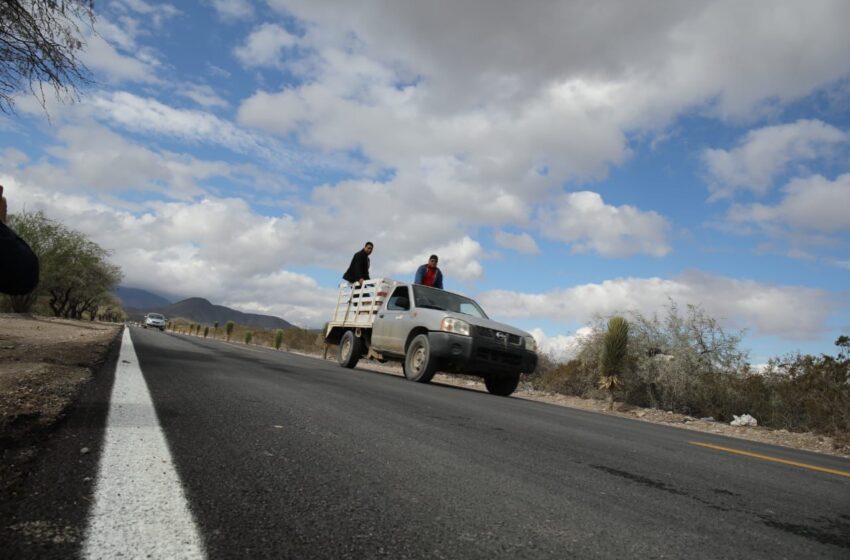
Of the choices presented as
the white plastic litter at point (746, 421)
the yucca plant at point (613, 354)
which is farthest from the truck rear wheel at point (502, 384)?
the white plastic litter at point (746, 421)

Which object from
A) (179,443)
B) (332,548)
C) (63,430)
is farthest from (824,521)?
(63,430)

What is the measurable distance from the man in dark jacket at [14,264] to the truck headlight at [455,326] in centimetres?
758

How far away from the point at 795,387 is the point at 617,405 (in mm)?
3708

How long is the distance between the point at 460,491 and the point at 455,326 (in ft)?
24.0

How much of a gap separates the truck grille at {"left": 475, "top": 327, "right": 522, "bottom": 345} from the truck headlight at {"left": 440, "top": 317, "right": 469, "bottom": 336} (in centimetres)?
21

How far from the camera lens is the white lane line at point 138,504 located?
1536mm

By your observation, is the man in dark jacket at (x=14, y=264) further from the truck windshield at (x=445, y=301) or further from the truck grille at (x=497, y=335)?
the truck windshield at (x=445, y=301)

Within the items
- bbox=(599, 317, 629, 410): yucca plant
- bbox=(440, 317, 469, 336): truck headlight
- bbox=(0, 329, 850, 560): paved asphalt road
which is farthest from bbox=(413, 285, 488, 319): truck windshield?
bbox=(0, 329, 850, 560): paved asphalt road

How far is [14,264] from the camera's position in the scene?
2.56 metres

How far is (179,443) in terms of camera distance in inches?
112

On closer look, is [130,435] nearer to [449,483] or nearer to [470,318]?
[449,483]

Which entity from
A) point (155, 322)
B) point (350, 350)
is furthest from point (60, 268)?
point (350, 350)

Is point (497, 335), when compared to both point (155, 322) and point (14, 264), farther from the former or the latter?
point (155, 322)

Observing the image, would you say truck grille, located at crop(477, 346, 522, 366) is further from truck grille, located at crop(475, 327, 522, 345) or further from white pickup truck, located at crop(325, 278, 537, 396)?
truck grille, located at crop(475, 327, 522, 345)
